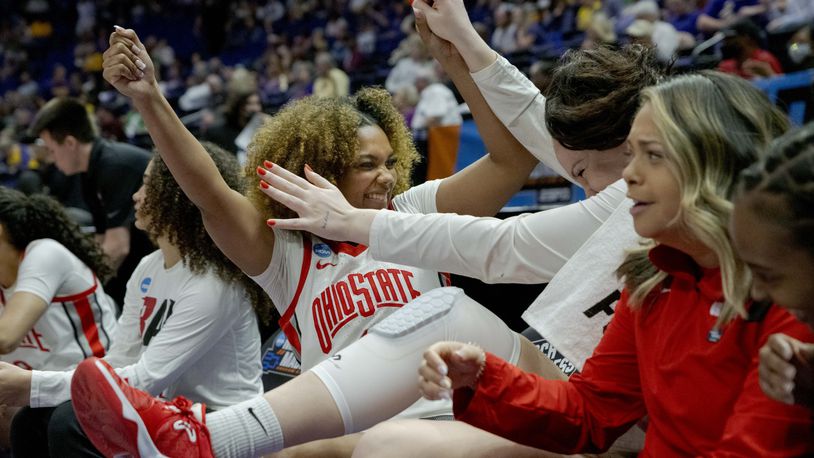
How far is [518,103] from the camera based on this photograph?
231cm

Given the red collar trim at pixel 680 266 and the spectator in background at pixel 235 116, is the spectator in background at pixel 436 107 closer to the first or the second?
the spectator in background at pixel 235 116

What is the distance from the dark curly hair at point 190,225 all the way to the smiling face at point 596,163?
3.72ft

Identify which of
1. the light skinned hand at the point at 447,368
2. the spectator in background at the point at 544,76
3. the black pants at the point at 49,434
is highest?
the spectator in background at the point at 544,76

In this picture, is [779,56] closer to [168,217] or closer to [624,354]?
[168,217]

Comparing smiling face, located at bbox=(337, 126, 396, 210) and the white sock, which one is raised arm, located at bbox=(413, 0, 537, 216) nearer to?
smiling face, located at bbox=(337, 126, 396, 210)

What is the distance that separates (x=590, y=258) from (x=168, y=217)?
150cm

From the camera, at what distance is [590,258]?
1788mm

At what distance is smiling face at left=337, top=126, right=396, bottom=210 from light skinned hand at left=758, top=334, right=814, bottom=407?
1.32m

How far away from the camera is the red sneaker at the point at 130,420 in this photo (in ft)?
5.26

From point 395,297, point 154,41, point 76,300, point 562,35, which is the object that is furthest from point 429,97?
point 154,41

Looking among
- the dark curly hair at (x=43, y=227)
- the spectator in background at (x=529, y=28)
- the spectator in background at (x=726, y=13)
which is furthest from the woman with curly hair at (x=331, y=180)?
the spectator in background at (x=529, y=28)

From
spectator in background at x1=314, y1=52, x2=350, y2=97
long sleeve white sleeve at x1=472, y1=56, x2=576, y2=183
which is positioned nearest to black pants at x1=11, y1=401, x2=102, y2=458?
long sleeve white sleeve at x1=472, y1=56, x2=576, y2=183

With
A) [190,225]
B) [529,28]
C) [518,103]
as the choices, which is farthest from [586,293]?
[529,28]

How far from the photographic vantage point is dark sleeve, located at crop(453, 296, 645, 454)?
161 cm
